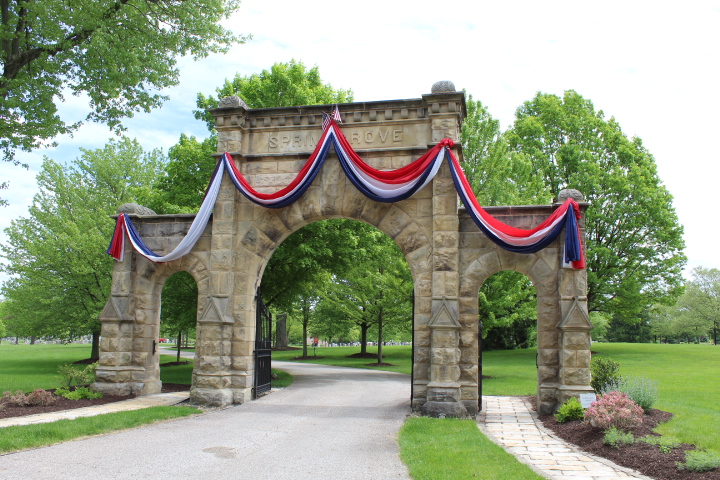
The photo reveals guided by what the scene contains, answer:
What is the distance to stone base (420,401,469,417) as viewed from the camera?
A: 11508 mm

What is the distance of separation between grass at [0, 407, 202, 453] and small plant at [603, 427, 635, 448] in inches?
323

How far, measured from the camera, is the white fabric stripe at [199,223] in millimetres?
13461

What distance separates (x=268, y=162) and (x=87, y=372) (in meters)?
7.68

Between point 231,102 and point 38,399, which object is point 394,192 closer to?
point 231,102

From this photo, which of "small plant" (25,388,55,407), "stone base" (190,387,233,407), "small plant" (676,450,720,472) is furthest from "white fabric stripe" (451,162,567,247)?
"small plant" (25,388,55,407)

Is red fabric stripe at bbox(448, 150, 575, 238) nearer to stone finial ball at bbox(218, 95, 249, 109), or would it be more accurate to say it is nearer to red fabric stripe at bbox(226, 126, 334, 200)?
red fabric stripe at bbox(226, 126, 334, 200)

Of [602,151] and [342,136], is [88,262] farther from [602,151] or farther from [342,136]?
[602,151]

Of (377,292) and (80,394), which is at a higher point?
(377,292)

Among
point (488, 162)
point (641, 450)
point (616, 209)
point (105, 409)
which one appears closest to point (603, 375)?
point (641, 450)

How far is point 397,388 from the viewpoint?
17359 millimetres

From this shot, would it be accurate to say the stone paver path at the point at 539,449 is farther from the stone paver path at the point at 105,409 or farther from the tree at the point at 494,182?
the stone paver path at the point at 105,409

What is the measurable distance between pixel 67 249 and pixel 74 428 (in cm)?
1692

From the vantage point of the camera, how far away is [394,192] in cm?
1234

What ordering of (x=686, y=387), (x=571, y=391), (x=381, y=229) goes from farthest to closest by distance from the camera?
(x=686, y=387) < (x=381, y=229) < (x=571, y=391)
